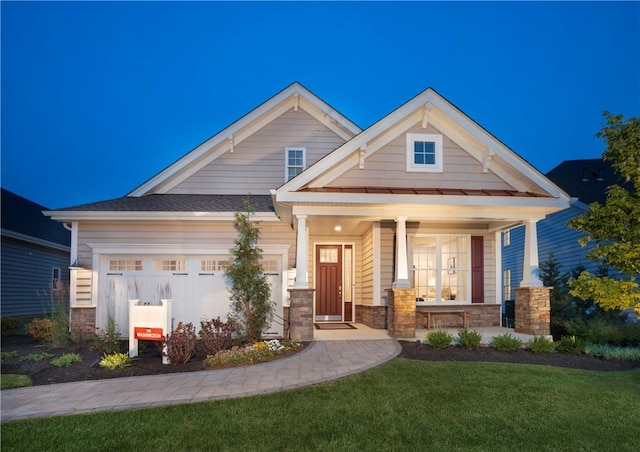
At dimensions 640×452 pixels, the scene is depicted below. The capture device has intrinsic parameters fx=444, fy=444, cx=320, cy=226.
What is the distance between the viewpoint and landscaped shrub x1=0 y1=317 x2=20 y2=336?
13.1 m

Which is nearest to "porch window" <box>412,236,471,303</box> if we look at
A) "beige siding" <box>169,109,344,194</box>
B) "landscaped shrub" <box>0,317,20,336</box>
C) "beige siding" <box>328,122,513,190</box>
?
"beige siding" <box>328,122,513,190</box>

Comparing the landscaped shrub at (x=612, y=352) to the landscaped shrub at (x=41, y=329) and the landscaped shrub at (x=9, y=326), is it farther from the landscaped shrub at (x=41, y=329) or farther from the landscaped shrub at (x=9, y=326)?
the landscaped shrub at (x=9, y=326)

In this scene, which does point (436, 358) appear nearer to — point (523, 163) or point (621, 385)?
point (621, 385)

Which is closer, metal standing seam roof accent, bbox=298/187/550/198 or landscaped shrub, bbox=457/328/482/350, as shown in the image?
landscaped shrub, bbox=457/328/482/350

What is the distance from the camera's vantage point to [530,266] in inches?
434

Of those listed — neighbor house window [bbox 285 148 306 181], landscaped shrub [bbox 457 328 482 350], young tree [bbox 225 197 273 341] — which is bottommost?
landscaped shrub [bbox 457 328 482 350]

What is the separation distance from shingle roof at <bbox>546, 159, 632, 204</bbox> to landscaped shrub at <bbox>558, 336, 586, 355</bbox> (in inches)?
306

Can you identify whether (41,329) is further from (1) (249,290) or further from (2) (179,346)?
(1) (249,290)

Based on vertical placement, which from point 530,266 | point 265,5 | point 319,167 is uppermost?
point 265,5

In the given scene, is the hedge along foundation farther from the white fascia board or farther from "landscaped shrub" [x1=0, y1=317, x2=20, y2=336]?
"landscaped shrub" [x1=0, y1=317, x2=20, y2=336]

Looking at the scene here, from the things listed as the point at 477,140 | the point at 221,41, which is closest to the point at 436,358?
the point at 477,140

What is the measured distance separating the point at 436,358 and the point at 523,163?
545 cm

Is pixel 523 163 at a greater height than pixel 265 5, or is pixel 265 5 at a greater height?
pixel 265 5

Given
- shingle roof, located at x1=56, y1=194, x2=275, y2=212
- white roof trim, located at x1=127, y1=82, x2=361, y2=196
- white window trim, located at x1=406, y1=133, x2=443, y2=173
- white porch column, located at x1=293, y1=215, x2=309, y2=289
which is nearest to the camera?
white porch column, located at x1=293, y1=215, x2=309, y2=289
